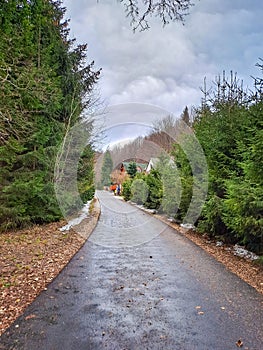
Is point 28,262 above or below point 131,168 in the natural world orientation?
below

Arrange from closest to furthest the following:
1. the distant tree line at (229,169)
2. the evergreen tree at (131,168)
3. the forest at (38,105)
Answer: the distant tree line at (229,169) → the forest at (38,105) → the evergreen tree at (131,168)

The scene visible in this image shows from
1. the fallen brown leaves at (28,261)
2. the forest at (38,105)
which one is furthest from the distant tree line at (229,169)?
the forest at (38,105)

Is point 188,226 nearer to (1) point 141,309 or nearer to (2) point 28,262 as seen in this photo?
(2) point 28,262

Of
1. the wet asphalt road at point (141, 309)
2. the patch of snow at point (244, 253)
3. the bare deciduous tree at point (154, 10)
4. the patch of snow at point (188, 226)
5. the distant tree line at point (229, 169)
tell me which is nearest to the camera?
the wet asphalt road at point (141, 309)

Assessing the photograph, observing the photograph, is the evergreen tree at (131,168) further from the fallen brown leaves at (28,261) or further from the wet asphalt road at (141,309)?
the wet asphalt road at (141,309)

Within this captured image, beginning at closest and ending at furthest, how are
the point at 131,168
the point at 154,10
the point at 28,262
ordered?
the point at 154,10 < the point at 28,262 < the point at 131,168

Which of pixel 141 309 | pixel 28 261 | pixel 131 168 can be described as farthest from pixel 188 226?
pixel 131 168

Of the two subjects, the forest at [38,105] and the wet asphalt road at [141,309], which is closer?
the wet asphalt road at [141,309]

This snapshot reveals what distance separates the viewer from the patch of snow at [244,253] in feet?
19.3

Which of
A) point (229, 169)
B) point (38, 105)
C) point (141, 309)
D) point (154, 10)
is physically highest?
point (154, 10)

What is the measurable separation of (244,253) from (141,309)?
3717 mm

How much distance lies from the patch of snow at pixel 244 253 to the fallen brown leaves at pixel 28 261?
12.9 feet

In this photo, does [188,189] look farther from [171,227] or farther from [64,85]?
[64,85]

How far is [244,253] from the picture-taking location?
6.21 m
